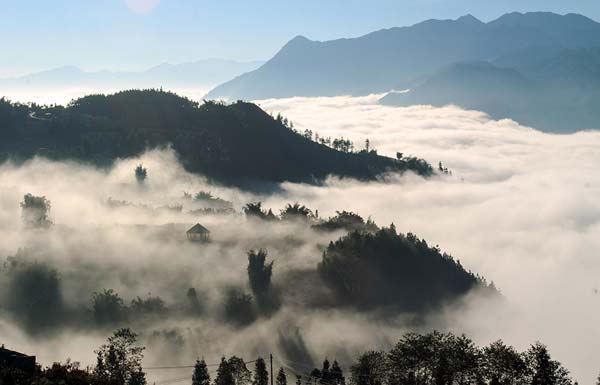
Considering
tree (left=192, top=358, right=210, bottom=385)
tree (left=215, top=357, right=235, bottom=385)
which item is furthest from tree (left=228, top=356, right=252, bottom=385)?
tree (left=192, top=358, right=210, bottom=385)

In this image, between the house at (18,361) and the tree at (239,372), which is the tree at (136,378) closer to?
the tree at (239,372)

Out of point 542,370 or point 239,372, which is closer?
point 542,370

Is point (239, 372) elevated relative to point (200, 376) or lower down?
elevated

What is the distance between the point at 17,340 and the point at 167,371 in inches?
2172

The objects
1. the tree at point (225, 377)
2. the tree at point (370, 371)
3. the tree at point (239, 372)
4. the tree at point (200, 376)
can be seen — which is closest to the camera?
the tree at point (225, 377)

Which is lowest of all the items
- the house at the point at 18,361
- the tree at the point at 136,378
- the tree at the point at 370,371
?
the tree at the point at 370,371

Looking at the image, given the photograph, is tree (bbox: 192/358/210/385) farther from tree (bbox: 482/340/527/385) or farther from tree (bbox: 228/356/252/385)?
tree (bbox: 482/340/527/385)

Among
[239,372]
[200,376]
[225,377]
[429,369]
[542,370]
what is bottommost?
[200,376]

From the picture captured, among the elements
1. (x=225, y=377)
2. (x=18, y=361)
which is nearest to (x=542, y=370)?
(x=225, y=377)

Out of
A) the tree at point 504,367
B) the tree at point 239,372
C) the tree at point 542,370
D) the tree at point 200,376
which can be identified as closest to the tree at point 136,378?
the tree at point 200,376

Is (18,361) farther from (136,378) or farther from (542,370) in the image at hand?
(542,370)

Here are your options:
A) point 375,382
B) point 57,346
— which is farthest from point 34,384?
point 57,346

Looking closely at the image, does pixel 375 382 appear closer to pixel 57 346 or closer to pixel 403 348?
pixel 403 348

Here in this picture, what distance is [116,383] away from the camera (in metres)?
119
